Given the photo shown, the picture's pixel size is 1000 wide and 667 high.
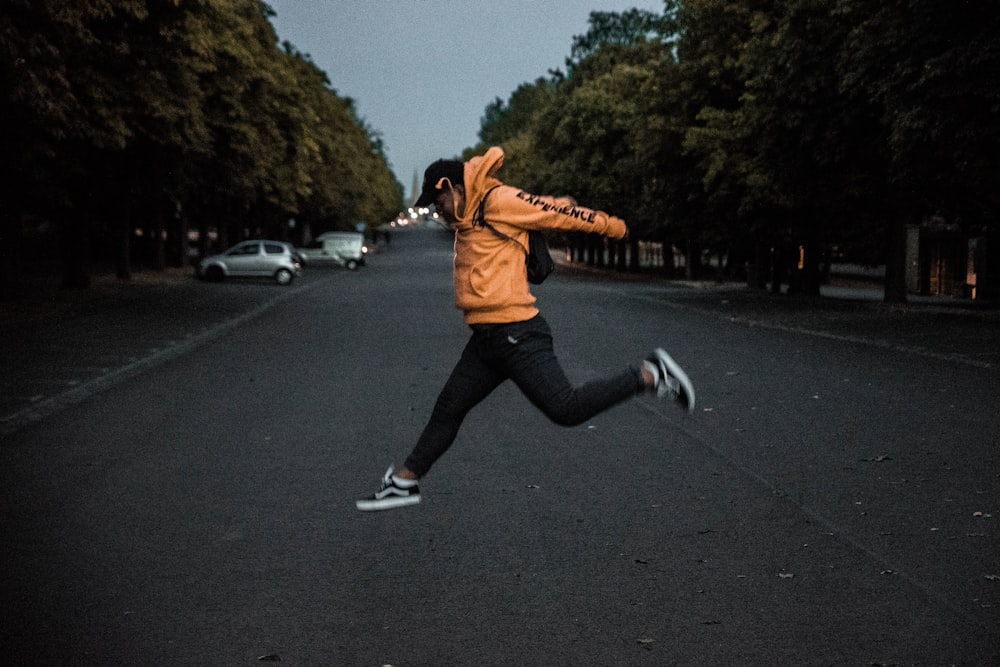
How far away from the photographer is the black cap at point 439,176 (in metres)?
5.75

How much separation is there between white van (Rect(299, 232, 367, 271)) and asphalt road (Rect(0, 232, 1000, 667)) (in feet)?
171

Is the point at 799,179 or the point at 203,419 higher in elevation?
the point at 799,179

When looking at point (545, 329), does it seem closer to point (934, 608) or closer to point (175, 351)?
point (934, 608)

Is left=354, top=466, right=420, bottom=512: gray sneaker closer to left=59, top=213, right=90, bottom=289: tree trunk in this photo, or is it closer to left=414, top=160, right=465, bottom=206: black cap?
left=414, top=160, right=465, bottom=206: black cap

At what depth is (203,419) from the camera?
424 inches

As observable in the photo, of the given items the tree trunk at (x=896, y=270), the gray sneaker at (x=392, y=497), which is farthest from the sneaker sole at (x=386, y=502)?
the tree trunk at (x=896, y=270)

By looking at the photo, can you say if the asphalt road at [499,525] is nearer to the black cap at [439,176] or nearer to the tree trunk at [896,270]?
the black cap at [439,176]

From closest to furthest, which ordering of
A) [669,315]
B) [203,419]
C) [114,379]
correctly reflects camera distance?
[203,419] → [114,379] → [669,315]

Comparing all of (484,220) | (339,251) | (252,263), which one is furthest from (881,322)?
(339,251)

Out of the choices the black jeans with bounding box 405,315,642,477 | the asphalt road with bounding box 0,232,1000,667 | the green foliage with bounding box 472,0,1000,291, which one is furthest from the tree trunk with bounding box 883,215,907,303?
the black jeans with bounding box 405,315,642,477

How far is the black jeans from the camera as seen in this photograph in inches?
227

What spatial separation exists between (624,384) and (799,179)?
84.6 ft

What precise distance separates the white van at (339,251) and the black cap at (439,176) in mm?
60892

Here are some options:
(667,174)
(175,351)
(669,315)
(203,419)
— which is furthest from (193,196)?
(203,419)
